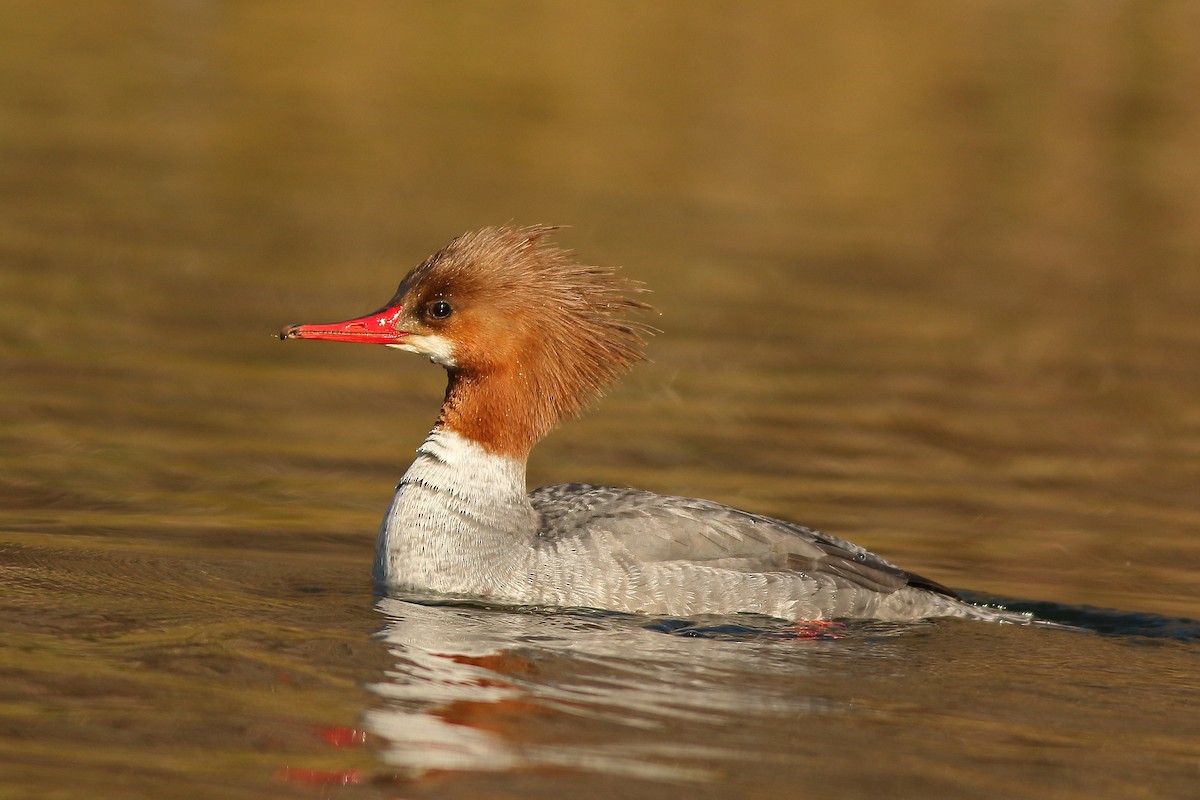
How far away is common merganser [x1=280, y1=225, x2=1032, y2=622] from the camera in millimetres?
8688

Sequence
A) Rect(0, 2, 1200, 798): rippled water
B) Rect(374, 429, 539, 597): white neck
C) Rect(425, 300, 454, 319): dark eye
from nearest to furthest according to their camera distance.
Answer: Rect(0, 2, 1200, 798): rippled water
Rect(374, 429, 539, 597): white neck
Rect(425, 300, 454, 319): dark eye

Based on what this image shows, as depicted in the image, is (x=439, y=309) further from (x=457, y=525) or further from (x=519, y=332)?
(x=457, y=525)

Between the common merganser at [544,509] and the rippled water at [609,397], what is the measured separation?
0.22 meters

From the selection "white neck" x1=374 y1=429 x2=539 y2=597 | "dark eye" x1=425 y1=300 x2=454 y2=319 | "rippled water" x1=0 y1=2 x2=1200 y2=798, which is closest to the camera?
"rippled water" x1=0 y1=2 x2=1200 y2=798

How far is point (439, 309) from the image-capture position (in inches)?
353

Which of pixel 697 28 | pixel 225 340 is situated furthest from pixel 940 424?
pixel 697 28

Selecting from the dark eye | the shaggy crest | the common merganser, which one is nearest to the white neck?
the common merganser

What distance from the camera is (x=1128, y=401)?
44.0ft

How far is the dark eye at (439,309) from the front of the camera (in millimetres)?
8945

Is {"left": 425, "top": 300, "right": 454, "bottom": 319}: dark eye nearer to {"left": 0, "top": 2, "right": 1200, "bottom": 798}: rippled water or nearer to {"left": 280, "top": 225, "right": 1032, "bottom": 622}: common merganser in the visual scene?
{"left": 280, "top": 225, "right": 1032, "bottom": 622}: common merganser

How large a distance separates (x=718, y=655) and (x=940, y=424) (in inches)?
201

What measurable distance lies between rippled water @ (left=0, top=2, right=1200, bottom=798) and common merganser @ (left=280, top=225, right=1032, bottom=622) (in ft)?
0.72

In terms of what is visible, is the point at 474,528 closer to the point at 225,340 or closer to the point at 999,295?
the point at 225,340

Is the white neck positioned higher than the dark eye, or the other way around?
the dark eye
